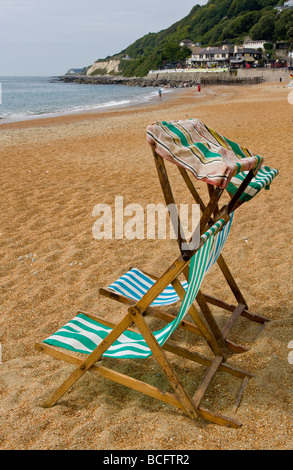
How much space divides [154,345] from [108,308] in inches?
54.3

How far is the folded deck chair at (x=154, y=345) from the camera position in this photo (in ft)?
7.12

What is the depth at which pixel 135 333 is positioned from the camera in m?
2.82

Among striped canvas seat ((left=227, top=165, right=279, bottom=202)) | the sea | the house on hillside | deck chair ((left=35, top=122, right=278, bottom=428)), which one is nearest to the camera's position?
deck chair ((left=35, top=122, right=278, bottom=428))

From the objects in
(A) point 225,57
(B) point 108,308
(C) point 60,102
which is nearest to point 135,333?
(B) point 108,308

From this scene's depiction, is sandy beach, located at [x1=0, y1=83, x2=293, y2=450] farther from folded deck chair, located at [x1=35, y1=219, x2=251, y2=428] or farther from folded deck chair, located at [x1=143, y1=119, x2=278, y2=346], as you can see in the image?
folded deck chair, located at [x1=143, y1=119, x2=278, y2=346]

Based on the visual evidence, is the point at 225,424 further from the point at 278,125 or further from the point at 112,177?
the point at 278,125

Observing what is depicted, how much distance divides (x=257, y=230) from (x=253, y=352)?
2324 mm

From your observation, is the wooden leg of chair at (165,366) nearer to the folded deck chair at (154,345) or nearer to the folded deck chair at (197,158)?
the folded deck chair at (154,345)

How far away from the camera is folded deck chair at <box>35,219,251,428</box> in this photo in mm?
2170

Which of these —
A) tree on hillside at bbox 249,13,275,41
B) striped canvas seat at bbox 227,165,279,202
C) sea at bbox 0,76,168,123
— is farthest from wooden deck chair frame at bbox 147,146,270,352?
tree on hillside at bbox 249,13,275,41

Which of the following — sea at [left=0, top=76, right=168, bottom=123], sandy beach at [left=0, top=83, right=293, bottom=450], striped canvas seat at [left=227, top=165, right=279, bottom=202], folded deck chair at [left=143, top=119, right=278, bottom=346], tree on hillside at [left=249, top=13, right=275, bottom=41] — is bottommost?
sandy beach at [left=0, top=83, right=293, bottom=450]

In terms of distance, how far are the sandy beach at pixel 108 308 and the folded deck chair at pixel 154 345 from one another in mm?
106

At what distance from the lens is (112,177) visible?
7.61m

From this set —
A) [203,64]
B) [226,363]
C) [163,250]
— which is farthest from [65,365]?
[203,64]
